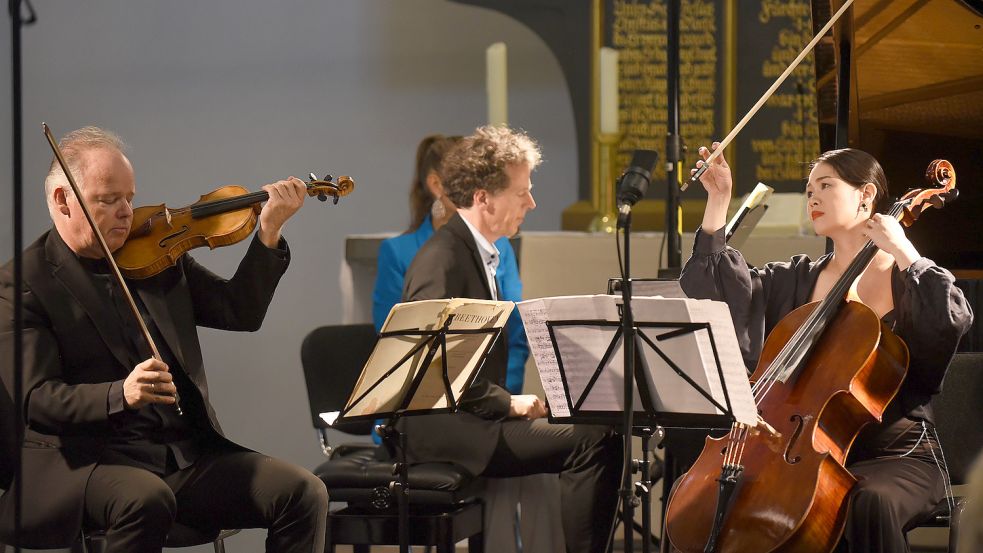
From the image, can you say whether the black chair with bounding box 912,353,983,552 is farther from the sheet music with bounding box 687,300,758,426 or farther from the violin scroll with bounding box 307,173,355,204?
the violin scroll with bounding box 307,173,355,204

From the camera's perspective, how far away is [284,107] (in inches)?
195

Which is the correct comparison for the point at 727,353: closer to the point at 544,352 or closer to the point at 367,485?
the point at 544,352

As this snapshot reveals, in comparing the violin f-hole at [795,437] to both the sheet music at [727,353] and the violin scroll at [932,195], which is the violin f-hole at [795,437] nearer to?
the sheet music at [727,353]

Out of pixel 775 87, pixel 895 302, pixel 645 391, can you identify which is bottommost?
pixel 645 391

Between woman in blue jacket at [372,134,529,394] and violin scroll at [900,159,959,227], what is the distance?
3.97 feet

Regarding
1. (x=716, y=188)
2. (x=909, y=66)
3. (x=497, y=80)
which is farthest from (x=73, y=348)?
(x=909, y=66)

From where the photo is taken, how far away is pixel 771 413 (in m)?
2.48

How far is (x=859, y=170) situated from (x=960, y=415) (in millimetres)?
639

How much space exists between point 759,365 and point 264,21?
3.03 metres

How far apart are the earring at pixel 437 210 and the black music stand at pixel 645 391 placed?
154 cm

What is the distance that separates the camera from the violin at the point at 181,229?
259cm

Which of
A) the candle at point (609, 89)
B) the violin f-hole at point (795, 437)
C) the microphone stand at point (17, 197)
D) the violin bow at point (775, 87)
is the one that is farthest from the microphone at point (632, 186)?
the candle at point (609, 89)

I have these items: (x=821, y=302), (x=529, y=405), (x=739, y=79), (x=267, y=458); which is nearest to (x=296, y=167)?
(x=739, y=79)

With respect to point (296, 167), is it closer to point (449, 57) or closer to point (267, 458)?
point (449, 57)
